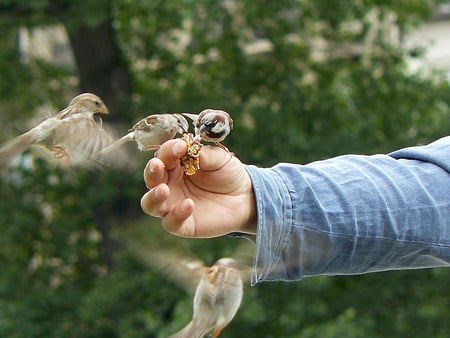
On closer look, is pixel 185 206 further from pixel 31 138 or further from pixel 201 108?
pixel 201 108

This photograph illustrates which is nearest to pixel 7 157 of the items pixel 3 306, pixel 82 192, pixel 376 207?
pixel 376 207

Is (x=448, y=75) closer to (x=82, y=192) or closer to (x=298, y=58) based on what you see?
(x=298, y=58)

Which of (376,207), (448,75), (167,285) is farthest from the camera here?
(448,75)

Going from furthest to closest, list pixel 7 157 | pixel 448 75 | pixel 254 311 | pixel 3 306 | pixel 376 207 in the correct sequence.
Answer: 1. pixel 448 75
2. pixel 3 306
3. pixel 254 311
4. pixel 7 157
5. pixel 376 207

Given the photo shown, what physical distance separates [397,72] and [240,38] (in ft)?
4.16

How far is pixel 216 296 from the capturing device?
7.04 feet

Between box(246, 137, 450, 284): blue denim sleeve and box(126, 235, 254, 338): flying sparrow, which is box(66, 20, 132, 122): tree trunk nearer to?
box(126, 235, 254, 338): flying sparrow

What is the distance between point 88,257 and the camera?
19.7ft

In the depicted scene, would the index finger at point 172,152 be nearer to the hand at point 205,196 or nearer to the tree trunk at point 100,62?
the hand at point 205,196

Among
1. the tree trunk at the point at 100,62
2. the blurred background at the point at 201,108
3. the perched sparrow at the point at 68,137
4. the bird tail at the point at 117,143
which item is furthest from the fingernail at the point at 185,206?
the tree trunk at the point at 100,62

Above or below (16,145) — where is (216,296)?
below

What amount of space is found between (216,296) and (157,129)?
0.59 m

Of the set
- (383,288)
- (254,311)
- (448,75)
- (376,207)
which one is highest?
(376,207)

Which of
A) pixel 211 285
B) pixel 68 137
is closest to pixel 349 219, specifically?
pixel 211 285
